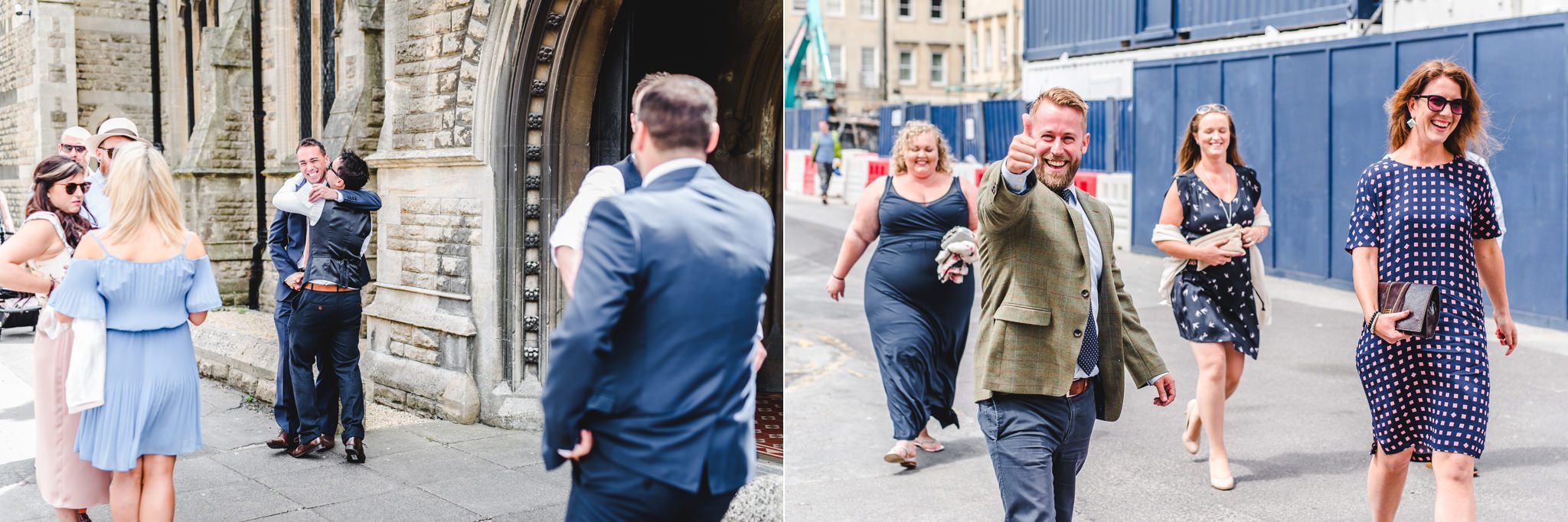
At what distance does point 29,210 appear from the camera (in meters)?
5.32

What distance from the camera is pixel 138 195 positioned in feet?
15.6

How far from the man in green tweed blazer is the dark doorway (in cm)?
467

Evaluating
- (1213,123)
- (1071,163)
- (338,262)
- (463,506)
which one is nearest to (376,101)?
(338,262)

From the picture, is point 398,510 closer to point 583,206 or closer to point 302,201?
point 302,201

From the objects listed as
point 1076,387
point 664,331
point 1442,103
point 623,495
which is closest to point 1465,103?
point 1442,103

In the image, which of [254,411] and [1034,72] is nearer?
[254,411]

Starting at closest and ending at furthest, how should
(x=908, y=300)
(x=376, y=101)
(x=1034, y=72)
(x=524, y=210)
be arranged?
(x=908, y=300), (x=524, y=210), (x=376, y=101), (x=1034, y=72)

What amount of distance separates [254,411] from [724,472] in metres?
6.98

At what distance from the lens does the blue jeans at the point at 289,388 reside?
7348 millimetres

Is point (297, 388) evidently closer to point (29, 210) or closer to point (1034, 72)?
point (29, 210)

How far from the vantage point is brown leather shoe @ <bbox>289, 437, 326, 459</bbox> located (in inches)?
287

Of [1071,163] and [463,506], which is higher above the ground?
[1071,163]

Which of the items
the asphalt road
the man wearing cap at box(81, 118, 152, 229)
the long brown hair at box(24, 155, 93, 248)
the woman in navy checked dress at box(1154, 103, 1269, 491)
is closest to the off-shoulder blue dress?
the long brown hair at box(24, 155, 93, 248)

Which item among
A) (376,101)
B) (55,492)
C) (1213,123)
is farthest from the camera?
Answer: (376,101)
